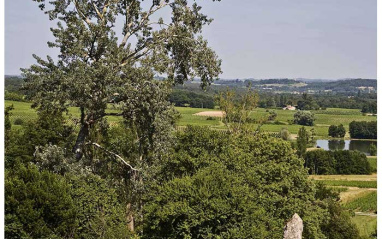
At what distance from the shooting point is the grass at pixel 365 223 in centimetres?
3341

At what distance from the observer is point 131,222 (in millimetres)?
15656

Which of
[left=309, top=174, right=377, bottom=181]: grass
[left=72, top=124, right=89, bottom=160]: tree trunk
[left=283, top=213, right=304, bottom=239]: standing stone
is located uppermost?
[left=72, top=124, right=89, bottom=160]: tree trunk

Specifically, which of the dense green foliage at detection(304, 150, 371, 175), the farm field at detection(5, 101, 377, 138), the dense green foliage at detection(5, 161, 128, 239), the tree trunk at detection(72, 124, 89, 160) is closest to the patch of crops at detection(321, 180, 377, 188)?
the dense green foliage at detection(304, 150, 371, 175)

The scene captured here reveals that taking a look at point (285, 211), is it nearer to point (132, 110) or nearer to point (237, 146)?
point (237, 146)

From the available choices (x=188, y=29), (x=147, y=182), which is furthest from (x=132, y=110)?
(x=188, y=29)

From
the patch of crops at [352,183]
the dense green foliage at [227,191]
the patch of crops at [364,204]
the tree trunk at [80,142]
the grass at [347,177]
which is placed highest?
the tree trunk at [80,142]

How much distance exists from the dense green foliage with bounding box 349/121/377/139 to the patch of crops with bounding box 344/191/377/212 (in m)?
43.5

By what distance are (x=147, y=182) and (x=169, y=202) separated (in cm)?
252

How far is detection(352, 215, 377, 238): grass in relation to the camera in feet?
110

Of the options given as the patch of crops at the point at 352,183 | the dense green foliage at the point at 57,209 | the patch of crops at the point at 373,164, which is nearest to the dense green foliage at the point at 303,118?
the patch of crops at the point at 373,164

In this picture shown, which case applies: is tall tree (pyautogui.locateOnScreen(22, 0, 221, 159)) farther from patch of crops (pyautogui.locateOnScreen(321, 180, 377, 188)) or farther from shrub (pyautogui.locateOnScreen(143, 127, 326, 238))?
patch of crops (pyautogui.locateOnScreen(321, 180, 377, 188))

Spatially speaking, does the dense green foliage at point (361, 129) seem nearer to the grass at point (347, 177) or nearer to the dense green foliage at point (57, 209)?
the grass at point (347, 177)

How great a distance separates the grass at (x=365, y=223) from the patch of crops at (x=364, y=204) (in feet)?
10.5

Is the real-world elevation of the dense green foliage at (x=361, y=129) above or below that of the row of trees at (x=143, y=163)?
below
